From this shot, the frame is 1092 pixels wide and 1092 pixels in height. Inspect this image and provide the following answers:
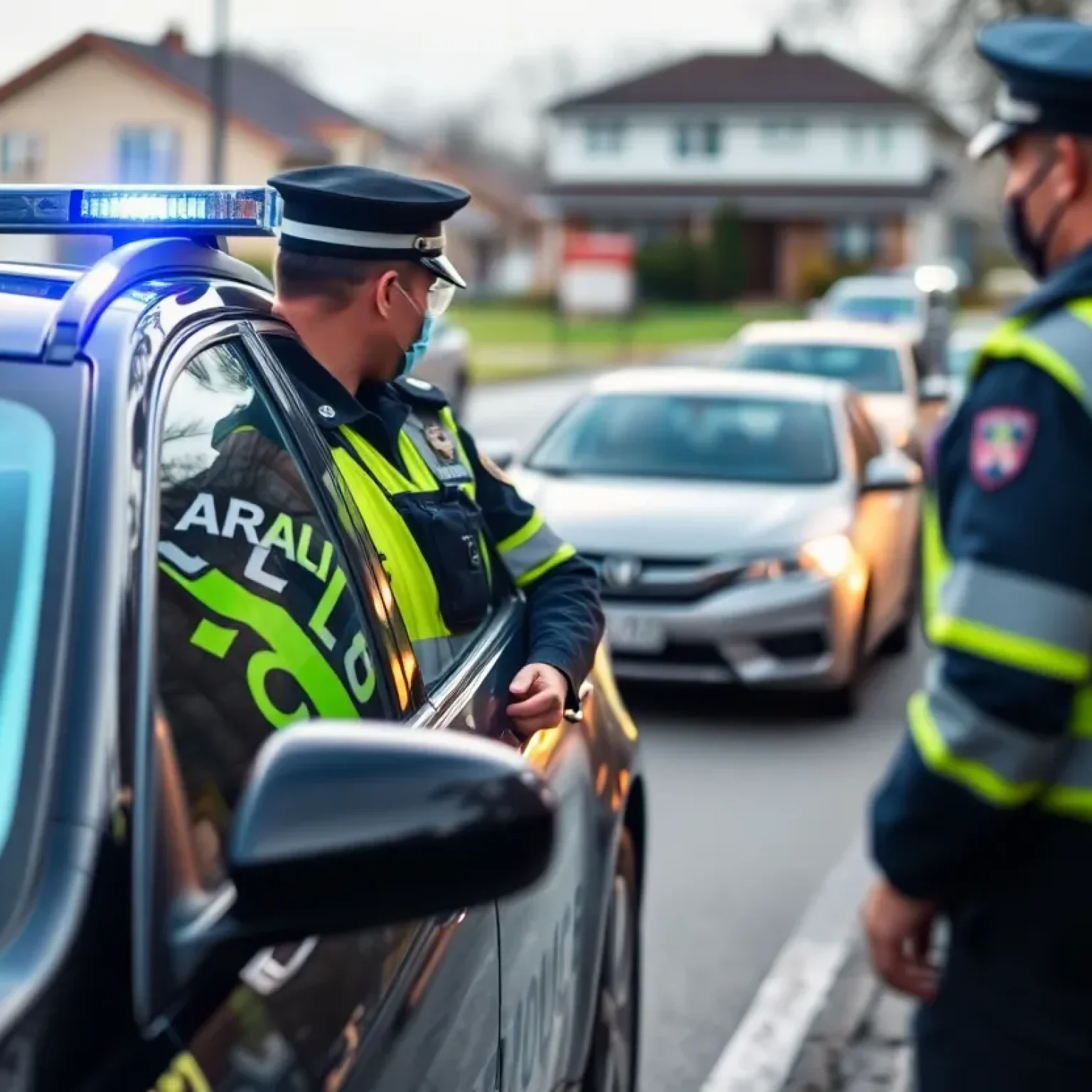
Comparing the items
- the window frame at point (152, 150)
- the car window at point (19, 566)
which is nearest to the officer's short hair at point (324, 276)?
the car window at point (19, 566)

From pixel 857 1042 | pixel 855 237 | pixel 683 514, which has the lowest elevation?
pixel 855 237

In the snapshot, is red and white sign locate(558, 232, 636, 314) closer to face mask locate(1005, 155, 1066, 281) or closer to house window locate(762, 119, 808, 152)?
house window locate(762, 119, 808, 152)

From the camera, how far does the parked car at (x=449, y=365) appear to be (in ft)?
78.3

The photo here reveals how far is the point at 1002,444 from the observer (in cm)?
220

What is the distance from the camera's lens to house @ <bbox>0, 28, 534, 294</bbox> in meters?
24.3

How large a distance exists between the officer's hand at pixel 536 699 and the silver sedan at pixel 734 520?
16.5 ft

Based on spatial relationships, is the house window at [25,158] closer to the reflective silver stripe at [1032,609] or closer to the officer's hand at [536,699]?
the officer's hand at [536,699]

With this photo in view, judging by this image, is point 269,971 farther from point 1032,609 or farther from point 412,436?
point 412,436

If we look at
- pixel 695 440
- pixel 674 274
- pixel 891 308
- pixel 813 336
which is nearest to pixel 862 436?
pixel 695 440

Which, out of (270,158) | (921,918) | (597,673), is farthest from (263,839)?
(270,158)

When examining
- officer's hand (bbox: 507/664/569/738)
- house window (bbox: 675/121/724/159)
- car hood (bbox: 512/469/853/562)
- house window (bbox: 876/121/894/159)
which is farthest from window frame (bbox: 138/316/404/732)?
house window (bbox: 675/121/724/159)

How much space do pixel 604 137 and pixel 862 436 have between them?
3084 inches

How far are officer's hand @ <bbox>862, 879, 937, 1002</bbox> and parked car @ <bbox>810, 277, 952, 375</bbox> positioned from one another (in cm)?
2622

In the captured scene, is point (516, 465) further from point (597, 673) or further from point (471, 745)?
point (471, 745)
